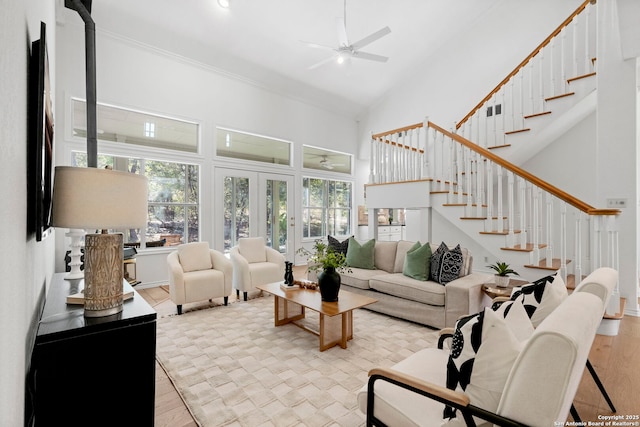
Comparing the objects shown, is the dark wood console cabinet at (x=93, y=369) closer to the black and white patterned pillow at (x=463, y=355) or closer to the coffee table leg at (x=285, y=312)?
the black and white patterned pillow at (x=463, y=355)

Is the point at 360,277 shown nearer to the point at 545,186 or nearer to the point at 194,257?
the point at 194,257

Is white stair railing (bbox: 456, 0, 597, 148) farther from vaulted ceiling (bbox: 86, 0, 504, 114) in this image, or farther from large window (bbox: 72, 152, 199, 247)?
large window (bbox: 72, 152, 199, 247)

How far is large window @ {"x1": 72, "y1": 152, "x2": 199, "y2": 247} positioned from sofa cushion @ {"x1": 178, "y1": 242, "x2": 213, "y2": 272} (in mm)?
1194

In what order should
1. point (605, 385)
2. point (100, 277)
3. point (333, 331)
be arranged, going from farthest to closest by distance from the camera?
point (333, 331)
point (605, 385)
point (100, 277)

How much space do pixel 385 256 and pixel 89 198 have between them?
3.46 m

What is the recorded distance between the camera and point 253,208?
612 cm

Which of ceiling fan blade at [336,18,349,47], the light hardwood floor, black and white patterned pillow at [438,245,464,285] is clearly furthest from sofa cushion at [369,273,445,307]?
ceiling fan blade at [336,18,349,47]

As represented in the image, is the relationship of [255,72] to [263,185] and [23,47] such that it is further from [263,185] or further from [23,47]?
[23,47]

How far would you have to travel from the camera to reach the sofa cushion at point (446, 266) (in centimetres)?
330

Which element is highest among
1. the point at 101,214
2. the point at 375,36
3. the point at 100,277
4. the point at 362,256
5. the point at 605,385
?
the point at 375,36

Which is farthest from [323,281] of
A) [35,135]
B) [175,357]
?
[35,135]

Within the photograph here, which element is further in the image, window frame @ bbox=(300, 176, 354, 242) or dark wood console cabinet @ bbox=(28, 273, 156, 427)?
window frame @ bbox=(300, 176, 354, 242)

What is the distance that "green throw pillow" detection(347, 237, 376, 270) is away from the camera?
4.14 m

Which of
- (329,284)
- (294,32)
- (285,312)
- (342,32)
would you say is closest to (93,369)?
(329,284)
